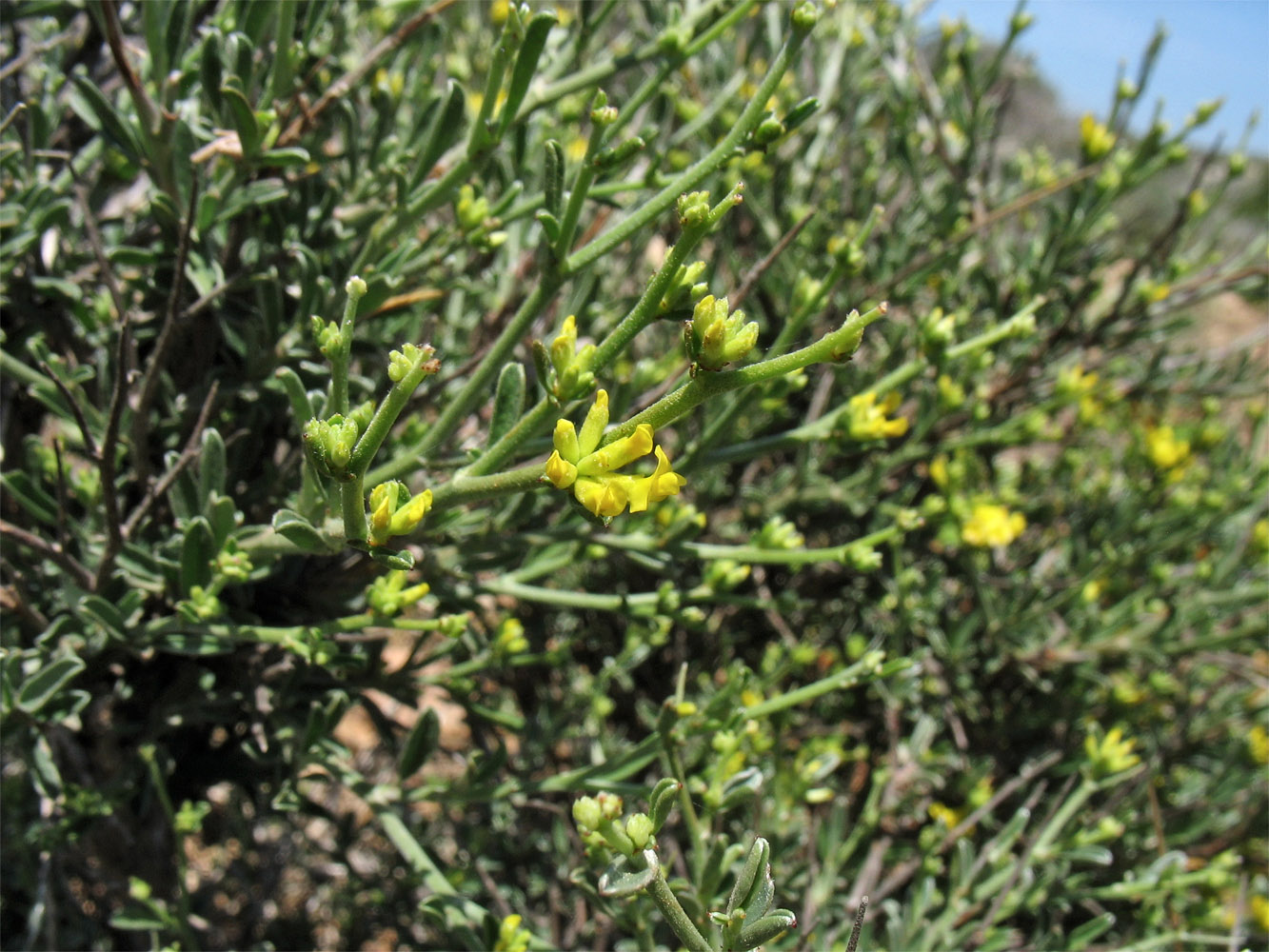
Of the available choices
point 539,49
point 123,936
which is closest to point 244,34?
point 539,49

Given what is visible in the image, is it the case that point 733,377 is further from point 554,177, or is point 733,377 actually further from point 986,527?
point 986,527

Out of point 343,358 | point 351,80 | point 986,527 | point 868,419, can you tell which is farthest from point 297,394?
point 986,527

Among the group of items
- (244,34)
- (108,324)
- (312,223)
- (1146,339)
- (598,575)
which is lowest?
(598,575)

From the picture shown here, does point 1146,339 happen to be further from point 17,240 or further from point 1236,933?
point 17,240

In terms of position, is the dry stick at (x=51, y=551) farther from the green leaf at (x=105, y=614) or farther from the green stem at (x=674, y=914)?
the green stem at (x=674, y=914)

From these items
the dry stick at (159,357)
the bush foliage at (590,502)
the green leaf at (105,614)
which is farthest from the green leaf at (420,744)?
the dry stick at (159,357)

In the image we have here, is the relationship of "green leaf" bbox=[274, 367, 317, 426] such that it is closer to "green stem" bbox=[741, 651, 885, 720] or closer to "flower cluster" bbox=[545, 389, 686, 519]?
"flower cluster" bbox=[545, 389, 686, 519]

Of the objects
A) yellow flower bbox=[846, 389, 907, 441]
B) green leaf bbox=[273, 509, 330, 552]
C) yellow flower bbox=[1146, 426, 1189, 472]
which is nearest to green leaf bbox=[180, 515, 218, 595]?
green leaf bbox=[273, 509, 330, 552]
